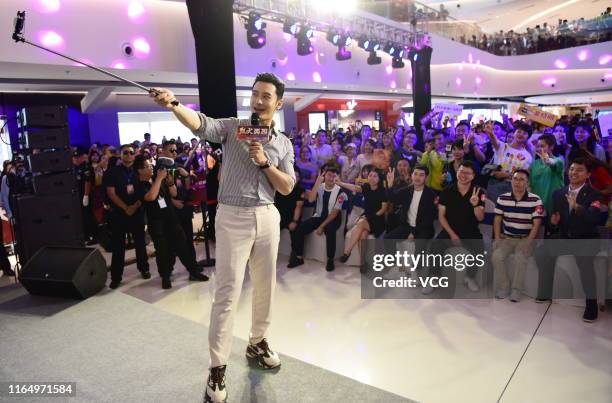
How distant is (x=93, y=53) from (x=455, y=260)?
6047 mm

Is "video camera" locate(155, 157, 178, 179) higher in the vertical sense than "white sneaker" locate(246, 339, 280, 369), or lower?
higher

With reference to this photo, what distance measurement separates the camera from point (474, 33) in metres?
19.4

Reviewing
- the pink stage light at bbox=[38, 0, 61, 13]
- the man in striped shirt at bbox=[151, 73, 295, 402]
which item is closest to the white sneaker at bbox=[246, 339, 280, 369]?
the man in striped shirt at bbox=[151, 73, 295, 402]

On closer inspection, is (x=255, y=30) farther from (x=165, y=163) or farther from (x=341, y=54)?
(x=165, y=163)

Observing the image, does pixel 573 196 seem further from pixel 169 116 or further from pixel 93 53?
pixel 169 116

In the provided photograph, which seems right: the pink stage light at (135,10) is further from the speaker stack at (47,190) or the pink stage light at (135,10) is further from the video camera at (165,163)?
the video camera at (165,163)

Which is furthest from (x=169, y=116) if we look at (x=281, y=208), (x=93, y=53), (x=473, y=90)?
(x=473, y=90)

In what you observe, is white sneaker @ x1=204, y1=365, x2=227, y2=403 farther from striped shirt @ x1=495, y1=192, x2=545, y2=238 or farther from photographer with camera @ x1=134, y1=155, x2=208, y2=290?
striped shirt @ x1=495, y1=192, x2=545, y2=238

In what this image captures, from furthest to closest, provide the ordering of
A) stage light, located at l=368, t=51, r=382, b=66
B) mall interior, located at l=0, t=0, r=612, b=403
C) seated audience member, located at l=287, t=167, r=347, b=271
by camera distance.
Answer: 1. stage light, located at l=368, t=51, r=382, b=66
2. seated audience member, located at l=287, t=167, r=347, b=271
3. mall interior, located at l=0, t=0, r=612, b=403

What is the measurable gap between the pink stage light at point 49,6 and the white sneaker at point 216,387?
6146 millimetres

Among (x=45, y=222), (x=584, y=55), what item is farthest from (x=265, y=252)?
(x=584, y=55)

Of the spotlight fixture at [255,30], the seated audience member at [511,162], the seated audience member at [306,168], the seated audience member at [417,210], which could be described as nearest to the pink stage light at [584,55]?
the spotlight fixture at [255,30]

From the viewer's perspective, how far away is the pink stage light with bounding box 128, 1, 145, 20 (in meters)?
6.97

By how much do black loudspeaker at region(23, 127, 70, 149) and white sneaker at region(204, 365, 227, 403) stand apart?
3.31 m
